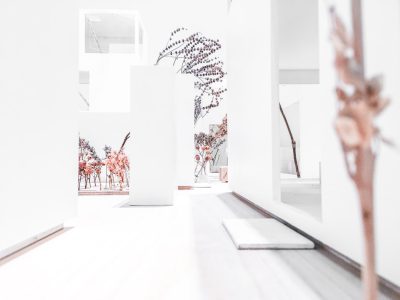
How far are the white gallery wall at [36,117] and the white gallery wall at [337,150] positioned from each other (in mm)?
1166

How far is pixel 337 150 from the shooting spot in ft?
3.55

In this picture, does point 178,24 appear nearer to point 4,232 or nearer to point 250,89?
point 250,89

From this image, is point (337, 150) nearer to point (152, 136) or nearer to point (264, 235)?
point (264, 235)

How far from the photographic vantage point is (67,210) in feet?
5.68

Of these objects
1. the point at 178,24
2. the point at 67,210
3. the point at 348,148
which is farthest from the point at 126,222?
the point at 178,24

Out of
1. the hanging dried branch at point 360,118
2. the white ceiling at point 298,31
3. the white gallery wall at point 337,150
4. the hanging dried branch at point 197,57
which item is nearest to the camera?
the hanging dried branch at point 360,118

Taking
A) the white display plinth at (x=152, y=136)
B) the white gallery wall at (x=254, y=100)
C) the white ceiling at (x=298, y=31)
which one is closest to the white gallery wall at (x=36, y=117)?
the white display plinth at (x=152, y=136)

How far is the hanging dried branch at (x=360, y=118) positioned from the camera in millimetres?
315

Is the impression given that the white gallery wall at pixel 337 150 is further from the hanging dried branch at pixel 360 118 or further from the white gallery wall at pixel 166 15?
the white gallery wall at pixel 166 15

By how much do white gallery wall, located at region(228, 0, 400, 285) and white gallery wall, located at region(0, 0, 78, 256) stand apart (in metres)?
1.17

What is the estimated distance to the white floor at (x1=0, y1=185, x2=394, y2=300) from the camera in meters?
0.88

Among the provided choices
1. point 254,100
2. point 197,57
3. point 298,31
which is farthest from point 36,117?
point 298,31

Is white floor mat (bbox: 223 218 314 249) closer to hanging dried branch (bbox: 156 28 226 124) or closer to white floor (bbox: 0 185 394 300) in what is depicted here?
white floor (bbox: 0 185 394 300)

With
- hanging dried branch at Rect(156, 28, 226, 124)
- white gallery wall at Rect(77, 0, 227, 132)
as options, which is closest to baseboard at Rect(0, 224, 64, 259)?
hanging dried branch at Rect(156, 28, 226, 124)
